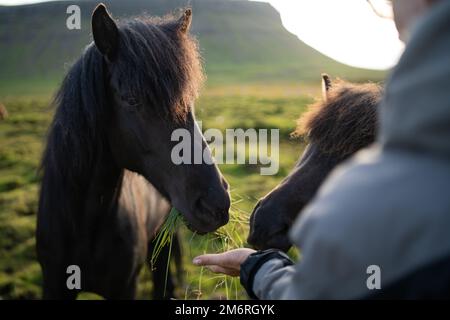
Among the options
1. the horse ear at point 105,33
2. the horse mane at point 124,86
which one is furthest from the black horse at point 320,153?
the horse ear at point 105,33

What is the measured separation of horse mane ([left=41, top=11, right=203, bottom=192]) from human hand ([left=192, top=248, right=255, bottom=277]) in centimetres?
114

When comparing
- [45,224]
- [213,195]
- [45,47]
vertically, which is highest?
[45,47]

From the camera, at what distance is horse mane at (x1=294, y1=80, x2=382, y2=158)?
8.87 ft

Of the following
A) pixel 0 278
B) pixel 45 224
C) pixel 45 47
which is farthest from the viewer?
pixel 45 47

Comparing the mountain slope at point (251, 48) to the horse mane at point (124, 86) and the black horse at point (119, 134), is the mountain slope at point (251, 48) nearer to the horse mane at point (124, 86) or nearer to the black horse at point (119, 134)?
the black horse at point (119, 134)

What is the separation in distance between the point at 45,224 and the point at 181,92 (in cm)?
173

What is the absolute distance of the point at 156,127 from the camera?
Result: 10.3 feet

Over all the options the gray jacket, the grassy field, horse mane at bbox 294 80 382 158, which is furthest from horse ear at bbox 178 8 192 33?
the gray jacket

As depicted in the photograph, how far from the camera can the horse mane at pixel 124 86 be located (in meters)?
3.12

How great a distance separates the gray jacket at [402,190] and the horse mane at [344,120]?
80.5 inches

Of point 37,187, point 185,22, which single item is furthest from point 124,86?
point 37,187

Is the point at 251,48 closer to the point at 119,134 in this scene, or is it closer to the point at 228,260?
the point at 119,134
